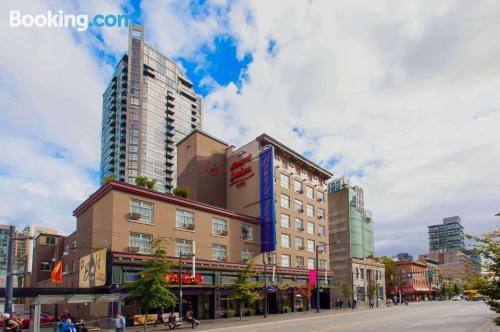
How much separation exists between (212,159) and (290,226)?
14.8m

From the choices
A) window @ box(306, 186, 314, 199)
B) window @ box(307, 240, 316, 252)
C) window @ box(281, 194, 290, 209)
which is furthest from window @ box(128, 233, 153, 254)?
window @ box(306, 186, 314, 199)

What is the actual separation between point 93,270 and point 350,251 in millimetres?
55625

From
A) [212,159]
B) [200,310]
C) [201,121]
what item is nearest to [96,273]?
[200,310]

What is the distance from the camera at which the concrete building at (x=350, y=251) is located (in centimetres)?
8125

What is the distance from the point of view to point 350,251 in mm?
82500

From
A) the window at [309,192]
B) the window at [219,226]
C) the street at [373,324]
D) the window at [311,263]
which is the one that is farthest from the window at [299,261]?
the street at [373,324]

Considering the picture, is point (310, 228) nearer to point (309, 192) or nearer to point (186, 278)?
point (309, 192)

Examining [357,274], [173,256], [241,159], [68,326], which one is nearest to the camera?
[68,326]

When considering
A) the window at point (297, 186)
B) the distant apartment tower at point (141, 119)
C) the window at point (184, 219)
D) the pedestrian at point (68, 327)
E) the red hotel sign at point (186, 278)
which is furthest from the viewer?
the distant apartment tower at point (141, 119)

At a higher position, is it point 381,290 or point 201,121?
point 201,121

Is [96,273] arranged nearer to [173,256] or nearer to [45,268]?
[173,256]

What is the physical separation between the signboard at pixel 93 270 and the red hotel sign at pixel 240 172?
81.2ft

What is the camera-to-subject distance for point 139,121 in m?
142

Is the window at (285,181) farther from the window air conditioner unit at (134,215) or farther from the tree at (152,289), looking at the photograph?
the tree at (152,289)
